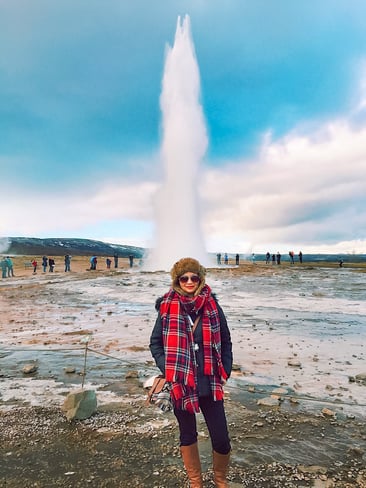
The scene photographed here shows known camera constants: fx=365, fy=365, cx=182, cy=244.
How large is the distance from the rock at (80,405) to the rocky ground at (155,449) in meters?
0.11

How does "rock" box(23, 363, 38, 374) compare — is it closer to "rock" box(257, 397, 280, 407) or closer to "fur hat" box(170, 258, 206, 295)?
"rock" box(257, 397, 280, 407)

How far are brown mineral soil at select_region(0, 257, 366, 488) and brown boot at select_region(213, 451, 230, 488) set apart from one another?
0.30 metres

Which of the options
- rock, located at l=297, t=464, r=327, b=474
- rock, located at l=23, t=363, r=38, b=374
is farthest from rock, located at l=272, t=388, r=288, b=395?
rock, located at l=23, t=363, r=38, b=374

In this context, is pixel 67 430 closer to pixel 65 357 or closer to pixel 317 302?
pixel 65 357

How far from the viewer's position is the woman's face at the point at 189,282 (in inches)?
150

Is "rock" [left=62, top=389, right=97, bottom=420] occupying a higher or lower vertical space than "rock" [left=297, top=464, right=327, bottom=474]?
higher

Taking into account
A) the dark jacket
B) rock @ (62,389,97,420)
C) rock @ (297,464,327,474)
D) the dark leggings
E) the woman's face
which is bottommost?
rock @ (297,464,327,474)

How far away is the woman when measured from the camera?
3.52m

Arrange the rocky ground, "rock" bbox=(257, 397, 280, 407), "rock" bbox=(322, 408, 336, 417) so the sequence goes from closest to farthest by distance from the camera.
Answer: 1. the rocky ground
2. "rock" bbox=(322, 408, 336, 417)
3. "rock" bbox=(257, 397, 280, 407)

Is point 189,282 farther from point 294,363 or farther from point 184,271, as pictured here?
point 294,363

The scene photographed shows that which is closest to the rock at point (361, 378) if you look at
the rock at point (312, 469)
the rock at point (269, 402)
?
the rock at point (269, 402)

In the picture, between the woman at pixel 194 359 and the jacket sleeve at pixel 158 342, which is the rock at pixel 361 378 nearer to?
the woman at pixel 194 359

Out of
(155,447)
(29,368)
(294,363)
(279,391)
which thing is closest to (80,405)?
(155,447)

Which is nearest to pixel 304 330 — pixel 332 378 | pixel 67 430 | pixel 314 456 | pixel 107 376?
pixel 332 378
